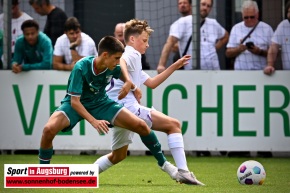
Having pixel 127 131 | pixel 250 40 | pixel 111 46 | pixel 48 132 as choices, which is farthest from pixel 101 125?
pixel 250 40

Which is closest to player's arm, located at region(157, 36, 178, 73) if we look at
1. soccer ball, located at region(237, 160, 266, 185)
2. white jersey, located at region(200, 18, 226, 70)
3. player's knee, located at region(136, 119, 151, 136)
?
white jersey, located at region(200, 18, 226, 70)

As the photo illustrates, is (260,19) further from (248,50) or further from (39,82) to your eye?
(39,82)

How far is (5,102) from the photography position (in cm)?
1483

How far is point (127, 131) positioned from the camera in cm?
1033

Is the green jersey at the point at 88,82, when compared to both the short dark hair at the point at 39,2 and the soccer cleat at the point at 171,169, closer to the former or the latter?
the soccer cleat at the point at 171,169

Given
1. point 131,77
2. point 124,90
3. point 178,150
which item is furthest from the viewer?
point 131,77

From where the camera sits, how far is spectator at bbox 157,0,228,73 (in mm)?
14648

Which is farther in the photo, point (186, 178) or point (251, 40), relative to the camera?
point (251, 40)

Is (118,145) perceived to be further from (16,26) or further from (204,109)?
(16,26)

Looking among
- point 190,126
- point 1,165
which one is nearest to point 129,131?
point 1,165

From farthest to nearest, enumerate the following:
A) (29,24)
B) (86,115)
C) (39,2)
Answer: (39,2)
(29,24)
(86,115)

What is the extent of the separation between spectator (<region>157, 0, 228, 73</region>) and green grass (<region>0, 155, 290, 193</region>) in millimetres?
1604

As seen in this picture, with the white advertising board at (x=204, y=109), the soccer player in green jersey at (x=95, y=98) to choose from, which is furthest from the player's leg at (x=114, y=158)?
the white advertising board at (x=204, y=109)

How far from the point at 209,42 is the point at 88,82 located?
509cm
